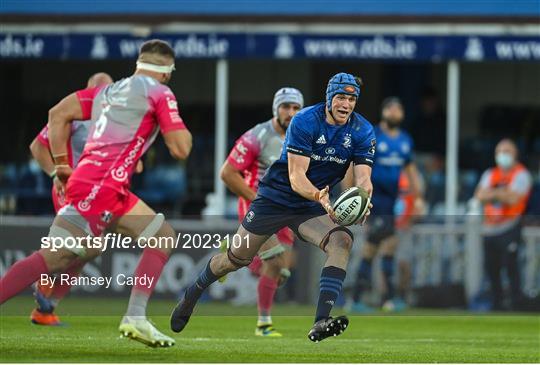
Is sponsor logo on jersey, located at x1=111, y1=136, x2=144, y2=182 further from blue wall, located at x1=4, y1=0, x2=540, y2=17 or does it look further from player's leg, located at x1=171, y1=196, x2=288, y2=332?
blue wall, located at x1=4, y1=0, x2=540, y2=17

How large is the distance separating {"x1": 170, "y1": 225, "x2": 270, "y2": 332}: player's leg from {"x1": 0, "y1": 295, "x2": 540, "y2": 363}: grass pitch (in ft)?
0.86

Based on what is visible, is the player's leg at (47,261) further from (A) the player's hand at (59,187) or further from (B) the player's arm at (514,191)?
(B) the player's arm at (514,191)

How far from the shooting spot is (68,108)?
12.2 m

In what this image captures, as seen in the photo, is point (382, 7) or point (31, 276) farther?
point (382, 7)

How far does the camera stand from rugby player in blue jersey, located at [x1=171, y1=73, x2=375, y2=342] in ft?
38.5

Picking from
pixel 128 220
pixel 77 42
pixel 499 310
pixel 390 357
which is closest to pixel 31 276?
pixel 128 220

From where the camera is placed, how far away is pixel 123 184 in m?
11.7

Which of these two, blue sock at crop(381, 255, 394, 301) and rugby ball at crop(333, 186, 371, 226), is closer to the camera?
rugby ball at crop(333, 186, 371, 226)

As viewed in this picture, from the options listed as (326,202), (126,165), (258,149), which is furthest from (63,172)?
(258,149)

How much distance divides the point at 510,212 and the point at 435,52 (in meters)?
3.43

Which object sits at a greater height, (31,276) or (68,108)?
(68,108)

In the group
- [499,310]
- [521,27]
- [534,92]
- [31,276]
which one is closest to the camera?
[31,276]

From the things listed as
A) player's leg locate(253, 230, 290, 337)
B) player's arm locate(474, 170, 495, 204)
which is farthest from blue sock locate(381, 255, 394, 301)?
player's leg locate(253, 230, 290, 337)

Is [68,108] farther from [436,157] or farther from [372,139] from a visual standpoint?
[436,157]
